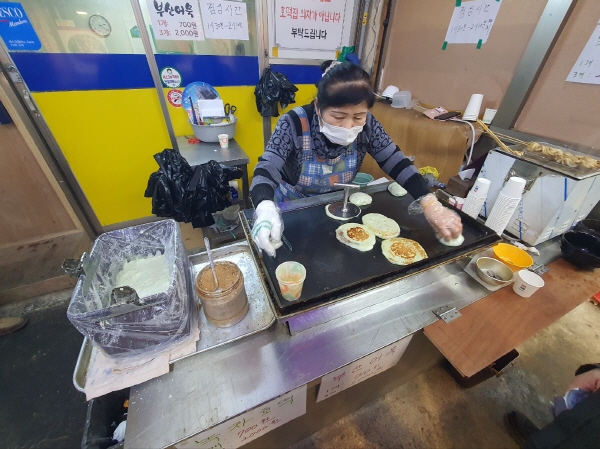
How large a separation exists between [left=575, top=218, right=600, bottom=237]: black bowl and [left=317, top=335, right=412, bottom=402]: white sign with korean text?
58.4 inches

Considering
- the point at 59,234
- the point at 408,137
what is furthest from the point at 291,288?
the point at 59,234

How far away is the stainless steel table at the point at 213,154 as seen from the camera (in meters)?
2.75

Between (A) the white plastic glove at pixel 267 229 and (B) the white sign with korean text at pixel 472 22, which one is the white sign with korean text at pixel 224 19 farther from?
(A) the white plastic glove at pixel 267 229

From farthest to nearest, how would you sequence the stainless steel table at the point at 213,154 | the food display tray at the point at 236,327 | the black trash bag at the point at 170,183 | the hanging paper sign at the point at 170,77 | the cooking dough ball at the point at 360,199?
the hanging paper sign at the point at 170,77 → the stainless steel table at the point at 213,154 → the black trash bag at the point at 170,183 → the cooking dough ball at the point at 360,199 → the food display tray at the point at 236,327

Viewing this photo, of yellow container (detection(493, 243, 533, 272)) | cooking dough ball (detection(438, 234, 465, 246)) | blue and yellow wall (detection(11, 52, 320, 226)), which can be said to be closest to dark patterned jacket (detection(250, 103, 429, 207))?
cooking dough ball (detection(438, 234, 465, 246))

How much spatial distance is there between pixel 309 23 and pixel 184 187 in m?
2.72

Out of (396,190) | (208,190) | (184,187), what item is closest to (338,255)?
(396,190)

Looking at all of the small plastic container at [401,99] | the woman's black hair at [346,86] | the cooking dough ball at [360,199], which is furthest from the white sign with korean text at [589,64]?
the cooking dough ball at [360,199]

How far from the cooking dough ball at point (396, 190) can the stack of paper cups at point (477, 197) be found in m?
0.39

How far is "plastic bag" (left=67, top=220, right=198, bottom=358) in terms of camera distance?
87 cm

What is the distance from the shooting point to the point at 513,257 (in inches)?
56.9

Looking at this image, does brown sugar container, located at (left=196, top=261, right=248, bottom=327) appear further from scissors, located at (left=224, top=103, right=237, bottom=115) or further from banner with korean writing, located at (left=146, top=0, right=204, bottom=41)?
banner with korean writing, located at (left=146, top=0, right=204, bottom=41)

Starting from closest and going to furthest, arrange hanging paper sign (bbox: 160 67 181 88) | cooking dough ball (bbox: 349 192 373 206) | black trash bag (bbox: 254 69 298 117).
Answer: cooking dough ball (bbox: 349 192 373 206) → hanging paper sign (bbox: 160 67 181 88) → black trash bag (bbox: 254 69 298 117)

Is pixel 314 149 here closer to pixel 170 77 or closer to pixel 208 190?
pixel 208 190
